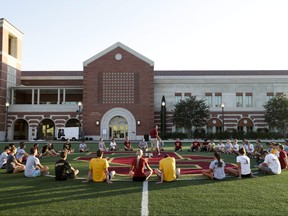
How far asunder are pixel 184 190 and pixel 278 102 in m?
43.4

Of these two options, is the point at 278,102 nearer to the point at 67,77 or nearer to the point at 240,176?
the point at 67,77

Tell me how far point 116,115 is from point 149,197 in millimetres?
41020

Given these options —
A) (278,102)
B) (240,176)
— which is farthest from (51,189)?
(278,102)

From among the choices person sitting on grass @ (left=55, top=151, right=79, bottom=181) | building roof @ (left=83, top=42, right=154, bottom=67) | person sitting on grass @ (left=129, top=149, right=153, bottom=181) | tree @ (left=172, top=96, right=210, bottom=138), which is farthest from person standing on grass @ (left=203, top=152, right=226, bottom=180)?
building roof @ (left=83, top=42, right=154, bottom=67)

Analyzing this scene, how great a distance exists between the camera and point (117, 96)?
49.8 meters

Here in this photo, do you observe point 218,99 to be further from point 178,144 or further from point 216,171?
point 216,171

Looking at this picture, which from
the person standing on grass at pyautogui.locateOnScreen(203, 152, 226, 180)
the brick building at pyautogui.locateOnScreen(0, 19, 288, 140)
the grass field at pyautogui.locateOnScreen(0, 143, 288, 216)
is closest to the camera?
the grass field at pyautogui.locateOnScreen(0, 143, 288, 216)

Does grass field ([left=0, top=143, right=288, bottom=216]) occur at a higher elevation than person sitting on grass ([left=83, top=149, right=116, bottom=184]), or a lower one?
lower

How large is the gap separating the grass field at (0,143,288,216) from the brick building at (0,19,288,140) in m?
37.1

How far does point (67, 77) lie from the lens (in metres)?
57.3

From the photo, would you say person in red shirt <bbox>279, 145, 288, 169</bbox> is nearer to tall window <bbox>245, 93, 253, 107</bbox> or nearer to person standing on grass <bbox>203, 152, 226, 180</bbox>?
person standing on grass <bbox>203, 152, 226, 180</bbox>

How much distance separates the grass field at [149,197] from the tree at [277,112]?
39.4 metres

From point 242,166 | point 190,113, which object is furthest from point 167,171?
point 190,113

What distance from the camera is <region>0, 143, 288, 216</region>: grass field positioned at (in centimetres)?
764
